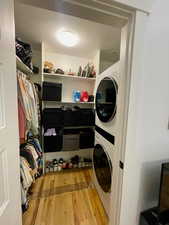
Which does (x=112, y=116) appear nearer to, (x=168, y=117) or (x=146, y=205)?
(x=168, y=117)

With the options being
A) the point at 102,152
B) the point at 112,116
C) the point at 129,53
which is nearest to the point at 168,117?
the point at 112,116

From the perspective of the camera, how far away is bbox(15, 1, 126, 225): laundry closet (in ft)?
4.09

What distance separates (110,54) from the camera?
231cm

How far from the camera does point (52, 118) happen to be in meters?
2.13

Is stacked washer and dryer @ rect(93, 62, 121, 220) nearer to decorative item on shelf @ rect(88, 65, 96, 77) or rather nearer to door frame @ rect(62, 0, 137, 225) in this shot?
door frame @ rect(62, 0, 137, 225)

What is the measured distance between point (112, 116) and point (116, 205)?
2.53 feet

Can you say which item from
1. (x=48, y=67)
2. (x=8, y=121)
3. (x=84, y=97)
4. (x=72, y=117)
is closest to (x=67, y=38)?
(x=48, y=67)

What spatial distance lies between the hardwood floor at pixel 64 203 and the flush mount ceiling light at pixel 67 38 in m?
2.29

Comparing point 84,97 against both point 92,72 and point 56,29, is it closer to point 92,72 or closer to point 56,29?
point 92,72

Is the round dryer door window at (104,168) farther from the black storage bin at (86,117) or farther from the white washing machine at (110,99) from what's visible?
the black storage bin at (86,117)

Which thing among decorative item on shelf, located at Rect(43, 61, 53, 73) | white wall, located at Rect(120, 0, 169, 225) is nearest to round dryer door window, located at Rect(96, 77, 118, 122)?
white wall, located at Rect(120, 0, 169, 225)

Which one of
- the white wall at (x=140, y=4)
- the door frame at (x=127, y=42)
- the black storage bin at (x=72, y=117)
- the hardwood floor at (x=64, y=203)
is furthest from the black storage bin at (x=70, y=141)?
the white wall at (x=140, y=4)

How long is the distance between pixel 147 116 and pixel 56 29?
1558 mm

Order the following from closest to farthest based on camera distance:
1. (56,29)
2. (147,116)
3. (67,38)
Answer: (147,116) < (56,29) < (67,38)
